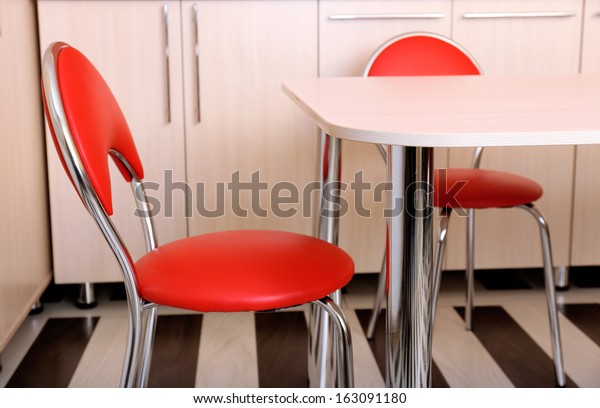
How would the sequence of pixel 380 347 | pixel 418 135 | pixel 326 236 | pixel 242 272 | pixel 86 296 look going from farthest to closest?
pixel 86 296 < pixel 380 347 < pixel 326 236 < pixel 242 272 < pixel 418 135

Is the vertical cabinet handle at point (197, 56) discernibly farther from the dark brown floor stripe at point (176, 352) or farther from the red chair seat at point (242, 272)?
the red chair seat at point (242, 272)

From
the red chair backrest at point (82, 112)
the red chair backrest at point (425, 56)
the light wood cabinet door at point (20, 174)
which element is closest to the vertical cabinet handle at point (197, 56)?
the light wood cabinet door at point (20, 174)

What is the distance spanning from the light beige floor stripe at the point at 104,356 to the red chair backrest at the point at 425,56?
3.46ft

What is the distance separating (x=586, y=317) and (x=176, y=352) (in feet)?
3.91

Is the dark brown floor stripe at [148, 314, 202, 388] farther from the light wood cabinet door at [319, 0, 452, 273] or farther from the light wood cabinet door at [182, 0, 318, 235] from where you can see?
the light wood cabinet door at [319, 0, 452, 273]

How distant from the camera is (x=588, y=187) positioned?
2.60 meters

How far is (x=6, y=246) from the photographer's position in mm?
2086

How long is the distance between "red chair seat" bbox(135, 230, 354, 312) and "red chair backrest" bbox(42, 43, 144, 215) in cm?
18

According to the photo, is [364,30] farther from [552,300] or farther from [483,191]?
[552,300]

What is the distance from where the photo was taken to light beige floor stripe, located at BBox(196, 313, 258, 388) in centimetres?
201

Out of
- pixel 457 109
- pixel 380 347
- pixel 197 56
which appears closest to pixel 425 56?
pixel 197 56

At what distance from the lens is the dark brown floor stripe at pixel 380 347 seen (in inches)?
78.4
